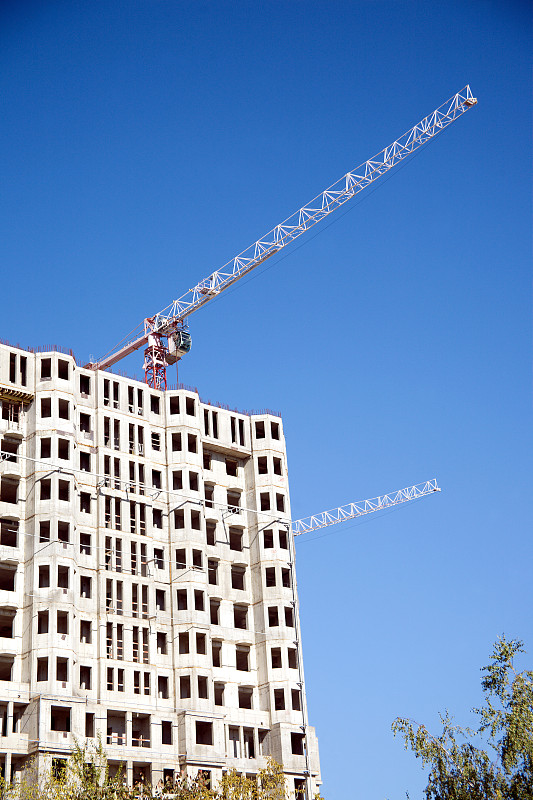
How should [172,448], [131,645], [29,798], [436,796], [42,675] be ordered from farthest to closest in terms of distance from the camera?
1. [172,448]
2. [131,645]
3. [42,675]
4. [29,798]
5. [436,796]

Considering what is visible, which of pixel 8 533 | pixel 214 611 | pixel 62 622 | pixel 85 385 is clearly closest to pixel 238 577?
pixel 214 611

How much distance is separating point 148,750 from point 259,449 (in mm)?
34533

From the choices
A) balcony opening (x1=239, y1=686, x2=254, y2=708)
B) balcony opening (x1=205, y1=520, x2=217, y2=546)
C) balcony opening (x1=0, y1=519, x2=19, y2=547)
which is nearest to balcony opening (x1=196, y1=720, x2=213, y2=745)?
balcony opening (x1=239, y1=686, x2=254, y2=708)

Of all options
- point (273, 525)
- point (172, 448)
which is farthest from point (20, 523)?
point (273, 525)

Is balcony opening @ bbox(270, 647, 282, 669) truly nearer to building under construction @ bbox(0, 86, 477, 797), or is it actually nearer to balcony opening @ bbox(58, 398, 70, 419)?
building under construction @ bbox(0, 86, 477, 797)

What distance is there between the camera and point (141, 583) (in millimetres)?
105625

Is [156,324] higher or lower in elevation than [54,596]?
higher

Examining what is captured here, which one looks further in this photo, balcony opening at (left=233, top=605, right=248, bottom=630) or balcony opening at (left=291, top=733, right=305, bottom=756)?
balcony opening at (left=233, top=605, right=248, bottom=630)

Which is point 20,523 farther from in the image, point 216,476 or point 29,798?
point 29,798

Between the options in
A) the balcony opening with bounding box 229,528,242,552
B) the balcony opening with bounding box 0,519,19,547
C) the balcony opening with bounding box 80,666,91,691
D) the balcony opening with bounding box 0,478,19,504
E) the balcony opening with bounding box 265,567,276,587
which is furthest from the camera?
the balcony opening with bounding box 229,528,242,552

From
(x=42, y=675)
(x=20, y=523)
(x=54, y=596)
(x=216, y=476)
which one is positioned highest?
(x=216, y=476)

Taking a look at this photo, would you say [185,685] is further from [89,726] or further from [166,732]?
[89,726]

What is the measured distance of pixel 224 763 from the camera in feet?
332

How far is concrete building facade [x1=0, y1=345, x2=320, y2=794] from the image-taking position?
319 ft
